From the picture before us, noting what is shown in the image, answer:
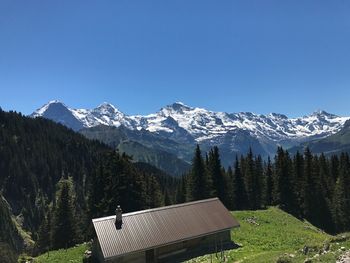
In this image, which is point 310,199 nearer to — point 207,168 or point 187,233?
point 207,168

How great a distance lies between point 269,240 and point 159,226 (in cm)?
1387

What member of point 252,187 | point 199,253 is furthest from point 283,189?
point 199,253

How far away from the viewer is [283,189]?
8212 cm

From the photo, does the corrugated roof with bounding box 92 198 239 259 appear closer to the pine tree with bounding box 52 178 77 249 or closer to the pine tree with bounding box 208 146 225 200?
the pine tree with bounding box 52 178 77 249

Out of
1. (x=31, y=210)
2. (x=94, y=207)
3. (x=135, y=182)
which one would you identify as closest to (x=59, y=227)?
(x=94, y=207)

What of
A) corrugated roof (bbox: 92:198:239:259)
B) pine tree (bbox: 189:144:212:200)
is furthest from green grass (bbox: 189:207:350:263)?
pine tree (bbox: 189:144:212:200)

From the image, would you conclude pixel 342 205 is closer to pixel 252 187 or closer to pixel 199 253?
pixel 252 187

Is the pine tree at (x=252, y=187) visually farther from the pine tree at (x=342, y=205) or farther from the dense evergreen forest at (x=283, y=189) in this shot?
the pine tree at (x=342, y=205)

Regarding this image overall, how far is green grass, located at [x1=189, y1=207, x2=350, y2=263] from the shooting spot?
99.7 ft

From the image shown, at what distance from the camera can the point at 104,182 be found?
199 ft

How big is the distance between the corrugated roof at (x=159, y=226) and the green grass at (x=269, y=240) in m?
3.27

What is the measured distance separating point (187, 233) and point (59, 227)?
3191 centimetres

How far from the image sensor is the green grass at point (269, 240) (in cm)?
3040

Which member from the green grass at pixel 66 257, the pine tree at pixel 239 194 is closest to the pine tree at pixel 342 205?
the pine tree at pixel 239 194
